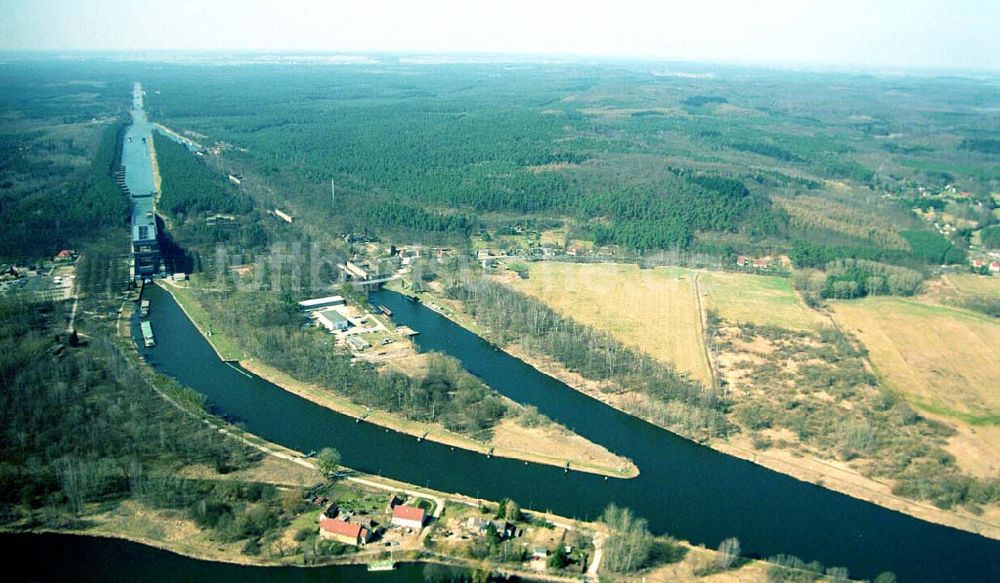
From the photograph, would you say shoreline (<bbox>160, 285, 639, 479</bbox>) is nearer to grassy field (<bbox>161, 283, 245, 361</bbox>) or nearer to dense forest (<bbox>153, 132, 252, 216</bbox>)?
grassy field (<bbox>161, 283, 245, 361</bbox>)

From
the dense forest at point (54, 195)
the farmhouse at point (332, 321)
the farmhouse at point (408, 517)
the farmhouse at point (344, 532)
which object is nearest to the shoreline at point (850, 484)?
the farmhouse at point (408, 517)

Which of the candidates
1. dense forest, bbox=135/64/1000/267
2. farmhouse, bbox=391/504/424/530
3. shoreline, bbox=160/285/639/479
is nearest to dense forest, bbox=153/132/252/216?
dense forest, bbox=135/64/1000/267

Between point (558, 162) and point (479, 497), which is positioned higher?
point (558, 162)

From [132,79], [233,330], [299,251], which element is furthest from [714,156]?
[132,79]

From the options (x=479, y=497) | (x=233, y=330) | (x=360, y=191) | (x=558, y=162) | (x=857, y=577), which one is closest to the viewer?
(x=857, y=577)

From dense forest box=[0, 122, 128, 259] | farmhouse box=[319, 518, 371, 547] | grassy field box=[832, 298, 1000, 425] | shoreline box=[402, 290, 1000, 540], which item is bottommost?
shoreline box=[402, 290, 1000, 540]

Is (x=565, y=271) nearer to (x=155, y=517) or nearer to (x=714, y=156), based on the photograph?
(x=155, y=517)
